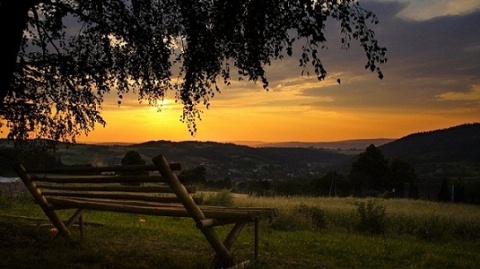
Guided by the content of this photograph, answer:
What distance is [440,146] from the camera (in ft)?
442

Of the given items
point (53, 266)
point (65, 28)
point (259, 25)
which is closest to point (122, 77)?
point (65, 28)

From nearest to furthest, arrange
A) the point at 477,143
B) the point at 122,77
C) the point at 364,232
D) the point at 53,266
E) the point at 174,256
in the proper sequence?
the point at 53,266 → the point at 174,256 → the point at 122,77 → the point at 364,232 → the point at 477,143

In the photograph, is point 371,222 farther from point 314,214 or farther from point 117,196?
point 117,196

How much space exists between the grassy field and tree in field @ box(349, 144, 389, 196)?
2124 inches

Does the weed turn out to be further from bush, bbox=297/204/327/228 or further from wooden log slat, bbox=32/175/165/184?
wooden log slat, bbox=32/175/165/184

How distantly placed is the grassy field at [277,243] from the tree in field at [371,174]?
54.0 meters

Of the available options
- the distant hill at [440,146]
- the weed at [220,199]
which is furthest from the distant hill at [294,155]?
the weed at [220,199]

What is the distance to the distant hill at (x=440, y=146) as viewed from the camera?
125 m

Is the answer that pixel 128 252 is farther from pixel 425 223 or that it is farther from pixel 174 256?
pixel 425 223

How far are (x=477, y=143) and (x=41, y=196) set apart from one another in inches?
5466

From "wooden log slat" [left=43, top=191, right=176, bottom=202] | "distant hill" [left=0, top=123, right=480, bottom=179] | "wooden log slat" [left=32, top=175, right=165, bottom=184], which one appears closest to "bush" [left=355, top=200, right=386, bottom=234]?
"wooden log slat" [left=43, top=191, right=176, bottom=202]

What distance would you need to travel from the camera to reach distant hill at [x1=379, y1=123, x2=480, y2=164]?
125m

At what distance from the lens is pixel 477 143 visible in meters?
130

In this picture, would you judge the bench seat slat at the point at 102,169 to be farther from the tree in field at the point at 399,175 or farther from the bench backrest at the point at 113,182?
the tree in field at the point at 399,175
